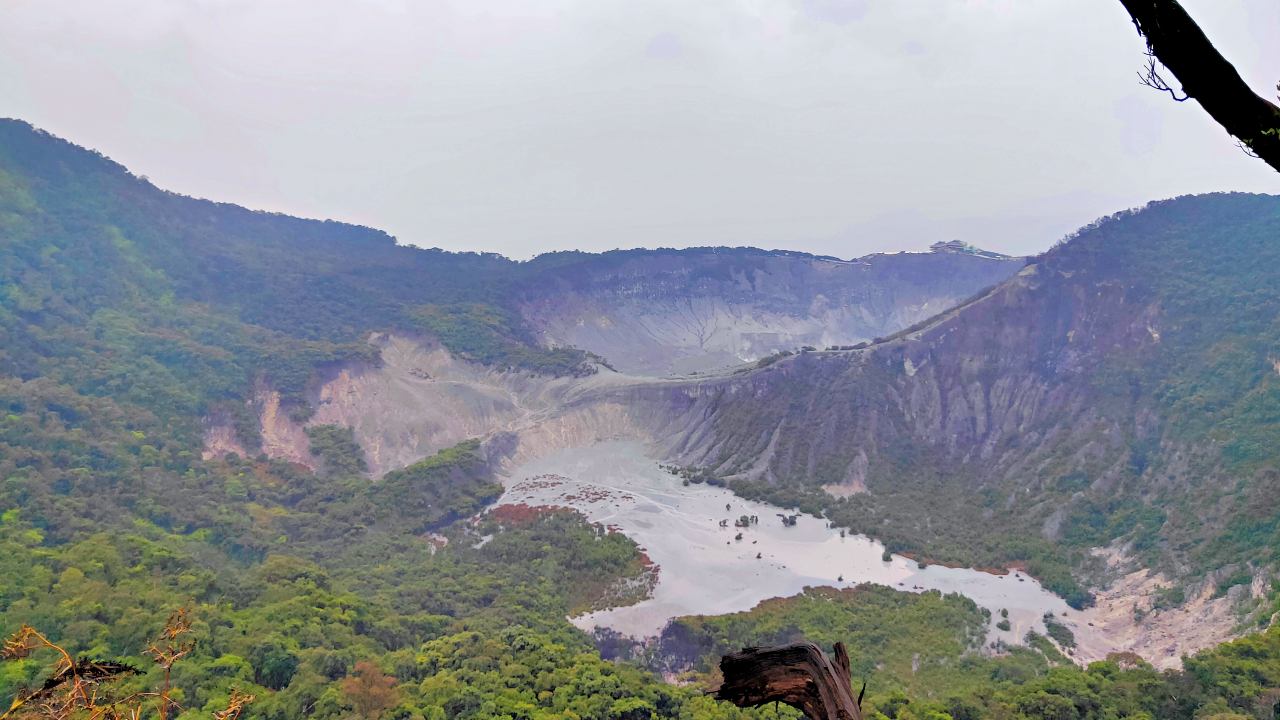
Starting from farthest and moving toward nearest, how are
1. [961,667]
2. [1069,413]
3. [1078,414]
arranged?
[1069,413] < [1078,414] < [961,667]

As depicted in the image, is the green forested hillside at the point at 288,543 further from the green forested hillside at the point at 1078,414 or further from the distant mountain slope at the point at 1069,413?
the distant mountain slope at the point at 1069,413

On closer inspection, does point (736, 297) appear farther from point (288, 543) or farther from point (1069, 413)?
point (288, 543)

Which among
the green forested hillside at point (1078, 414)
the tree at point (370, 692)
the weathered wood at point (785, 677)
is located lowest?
the green forested hillside at point (1078, 414)

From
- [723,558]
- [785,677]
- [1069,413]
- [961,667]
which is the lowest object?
[1069,413]

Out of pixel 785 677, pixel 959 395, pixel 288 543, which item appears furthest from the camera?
pixel 959 395

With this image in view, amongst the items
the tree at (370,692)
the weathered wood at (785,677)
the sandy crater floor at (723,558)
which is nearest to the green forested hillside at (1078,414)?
the sandy crater floor at (723,558)

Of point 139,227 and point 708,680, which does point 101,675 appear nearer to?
point 708,680

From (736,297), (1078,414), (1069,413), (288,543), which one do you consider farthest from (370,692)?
(736,297)
